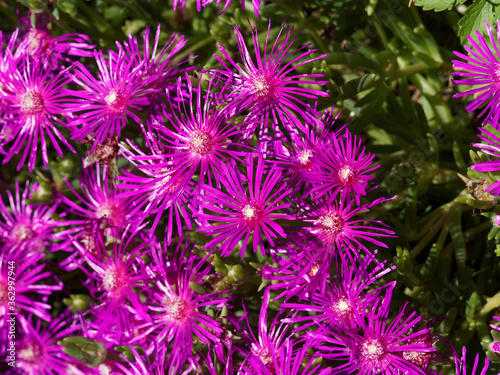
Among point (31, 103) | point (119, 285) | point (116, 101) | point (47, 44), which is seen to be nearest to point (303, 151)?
point (116, 101)

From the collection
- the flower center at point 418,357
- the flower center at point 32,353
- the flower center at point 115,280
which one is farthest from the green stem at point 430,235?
the flower center at point 32,353

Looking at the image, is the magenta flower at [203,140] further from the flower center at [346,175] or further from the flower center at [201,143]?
the flower center at [346,175]

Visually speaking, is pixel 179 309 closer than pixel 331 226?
No

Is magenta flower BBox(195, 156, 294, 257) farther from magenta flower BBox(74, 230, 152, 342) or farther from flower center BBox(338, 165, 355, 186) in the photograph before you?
magenta flower BBox(74, 230, 152, 342)

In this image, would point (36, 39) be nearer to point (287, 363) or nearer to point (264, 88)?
point (264, 88)

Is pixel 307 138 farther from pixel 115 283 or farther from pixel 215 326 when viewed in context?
pixel 115 283
